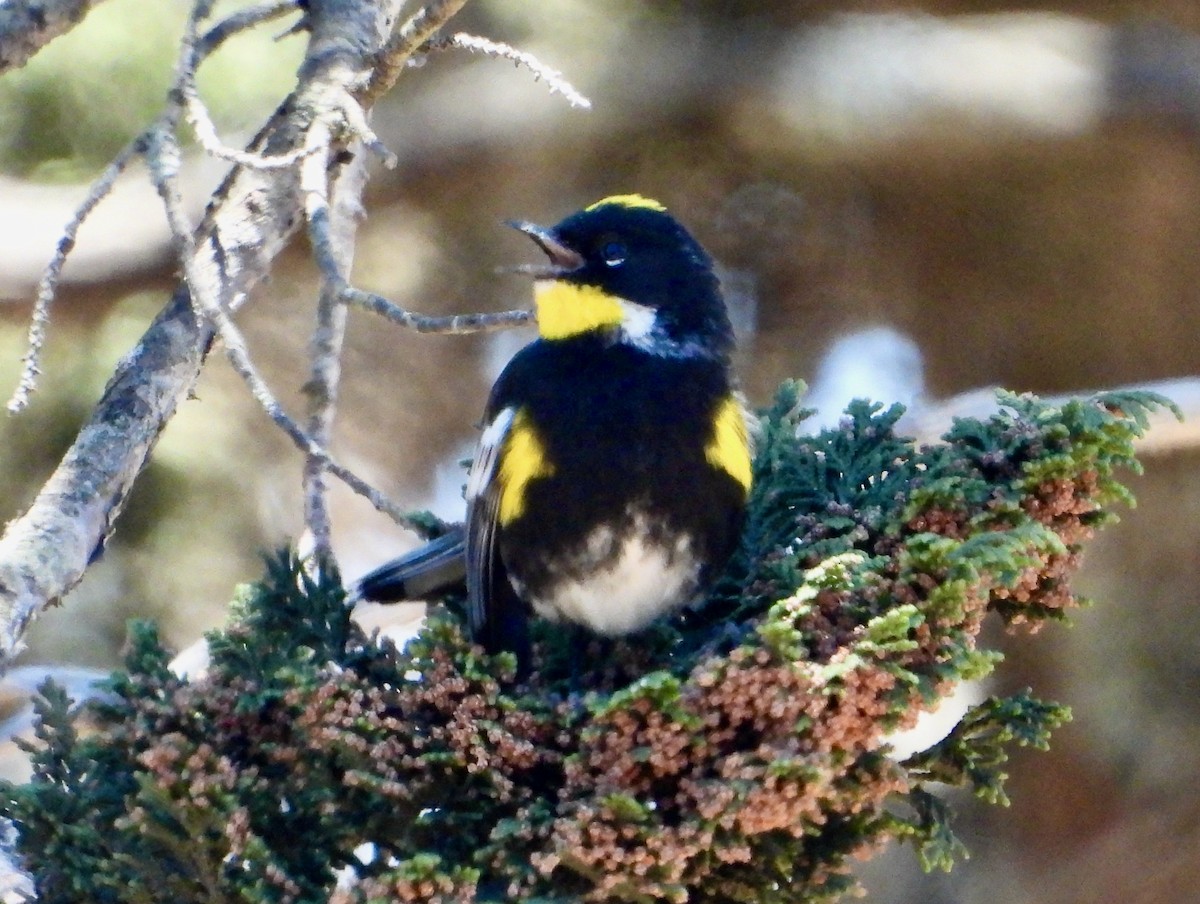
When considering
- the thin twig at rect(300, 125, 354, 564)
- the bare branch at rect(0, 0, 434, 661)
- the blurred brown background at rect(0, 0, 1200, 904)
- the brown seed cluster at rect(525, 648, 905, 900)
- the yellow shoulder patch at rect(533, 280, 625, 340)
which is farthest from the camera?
the blurred brown background at rect(0, 0, 1200, 904)

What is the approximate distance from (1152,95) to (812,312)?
0.95 metres

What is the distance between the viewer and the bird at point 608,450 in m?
1.66

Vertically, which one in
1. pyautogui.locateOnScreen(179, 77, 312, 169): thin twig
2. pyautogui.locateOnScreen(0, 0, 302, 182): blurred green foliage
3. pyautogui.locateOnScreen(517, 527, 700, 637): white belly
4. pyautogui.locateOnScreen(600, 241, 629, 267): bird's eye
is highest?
pyautogui.locateOnScreen(0, 0, 302, 182): blurred green foliage

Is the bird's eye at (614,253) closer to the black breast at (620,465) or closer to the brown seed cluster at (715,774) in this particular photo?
the black breast at (620,465)

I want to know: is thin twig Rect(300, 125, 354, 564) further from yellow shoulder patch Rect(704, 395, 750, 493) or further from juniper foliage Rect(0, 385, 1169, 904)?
yellow shoulder patch Rect(704, 395, 750, 493)

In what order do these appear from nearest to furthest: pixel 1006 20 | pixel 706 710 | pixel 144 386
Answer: pixel 706 710
pixel 144 386
pixel 1006 20

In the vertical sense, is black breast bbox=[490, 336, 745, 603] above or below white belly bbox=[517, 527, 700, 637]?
above

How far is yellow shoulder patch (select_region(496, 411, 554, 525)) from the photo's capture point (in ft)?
5.55

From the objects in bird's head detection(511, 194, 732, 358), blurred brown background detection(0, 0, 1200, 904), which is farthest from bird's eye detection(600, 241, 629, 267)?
blurred brown background detection(0, 0, 1200, 904)

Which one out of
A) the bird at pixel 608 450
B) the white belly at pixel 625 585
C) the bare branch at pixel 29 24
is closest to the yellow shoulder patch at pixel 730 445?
the bird at pixel 608 450

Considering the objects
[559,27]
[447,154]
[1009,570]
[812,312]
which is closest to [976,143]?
[812,312]

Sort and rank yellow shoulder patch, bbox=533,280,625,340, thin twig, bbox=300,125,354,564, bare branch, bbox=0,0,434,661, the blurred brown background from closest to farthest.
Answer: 1. bare branch, bbox=0,0,434,661
2. thin twig, bbox=300,125,354,564
3. yellow shoulder patch, bbox=533,280,625,340
4. the blurred brown background

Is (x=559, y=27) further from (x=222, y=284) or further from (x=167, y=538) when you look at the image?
(x=222, y=284)

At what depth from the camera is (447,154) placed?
3.31 m
